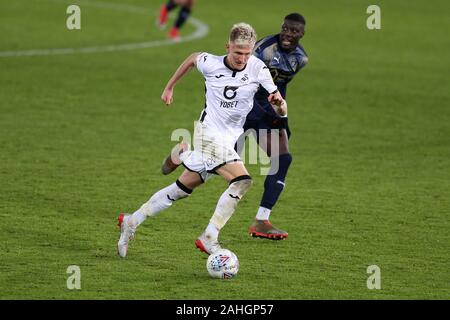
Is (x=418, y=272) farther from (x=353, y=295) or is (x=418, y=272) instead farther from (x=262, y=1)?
(x=262, y=1)

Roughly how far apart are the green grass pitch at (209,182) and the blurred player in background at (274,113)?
0.32 metres

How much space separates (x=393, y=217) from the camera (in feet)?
42.2

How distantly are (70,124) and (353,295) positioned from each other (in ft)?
32.7

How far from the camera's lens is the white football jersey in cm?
1022

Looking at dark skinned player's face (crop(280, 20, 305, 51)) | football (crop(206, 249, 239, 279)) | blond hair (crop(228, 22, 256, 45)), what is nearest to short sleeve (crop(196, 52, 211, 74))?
blond hair (crop(228, 22, 256, 45))

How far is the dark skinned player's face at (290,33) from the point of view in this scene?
11.6m

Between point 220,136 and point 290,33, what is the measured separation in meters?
2.07

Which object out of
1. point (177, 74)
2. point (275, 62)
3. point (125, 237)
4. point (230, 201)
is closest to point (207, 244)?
point (230, 201)

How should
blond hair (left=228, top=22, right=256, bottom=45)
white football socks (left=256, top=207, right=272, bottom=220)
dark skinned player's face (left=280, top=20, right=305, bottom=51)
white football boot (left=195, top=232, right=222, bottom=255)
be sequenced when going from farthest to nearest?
white football socks (left=256, top=207, right=272, bottom=220) → dark skinned player's face (left=280, top=20, right=305, bottom=51) → white football boot (left=195, top=232, right=222, bottom=255) → blond hair (left=228, top=22, right=256, bottom=45)

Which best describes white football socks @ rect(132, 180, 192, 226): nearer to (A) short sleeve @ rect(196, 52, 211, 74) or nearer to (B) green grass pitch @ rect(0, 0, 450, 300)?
(B) green grass pitch @ rect(0, 0, 450, 300)

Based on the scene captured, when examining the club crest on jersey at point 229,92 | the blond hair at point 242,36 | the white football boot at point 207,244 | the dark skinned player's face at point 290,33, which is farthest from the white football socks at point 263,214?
the blond hair at point 242,36

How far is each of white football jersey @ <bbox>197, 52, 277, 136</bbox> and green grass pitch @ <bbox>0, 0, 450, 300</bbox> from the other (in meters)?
1.54

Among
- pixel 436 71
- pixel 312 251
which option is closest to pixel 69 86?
pixel 436 71

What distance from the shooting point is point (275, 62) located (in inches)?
462
